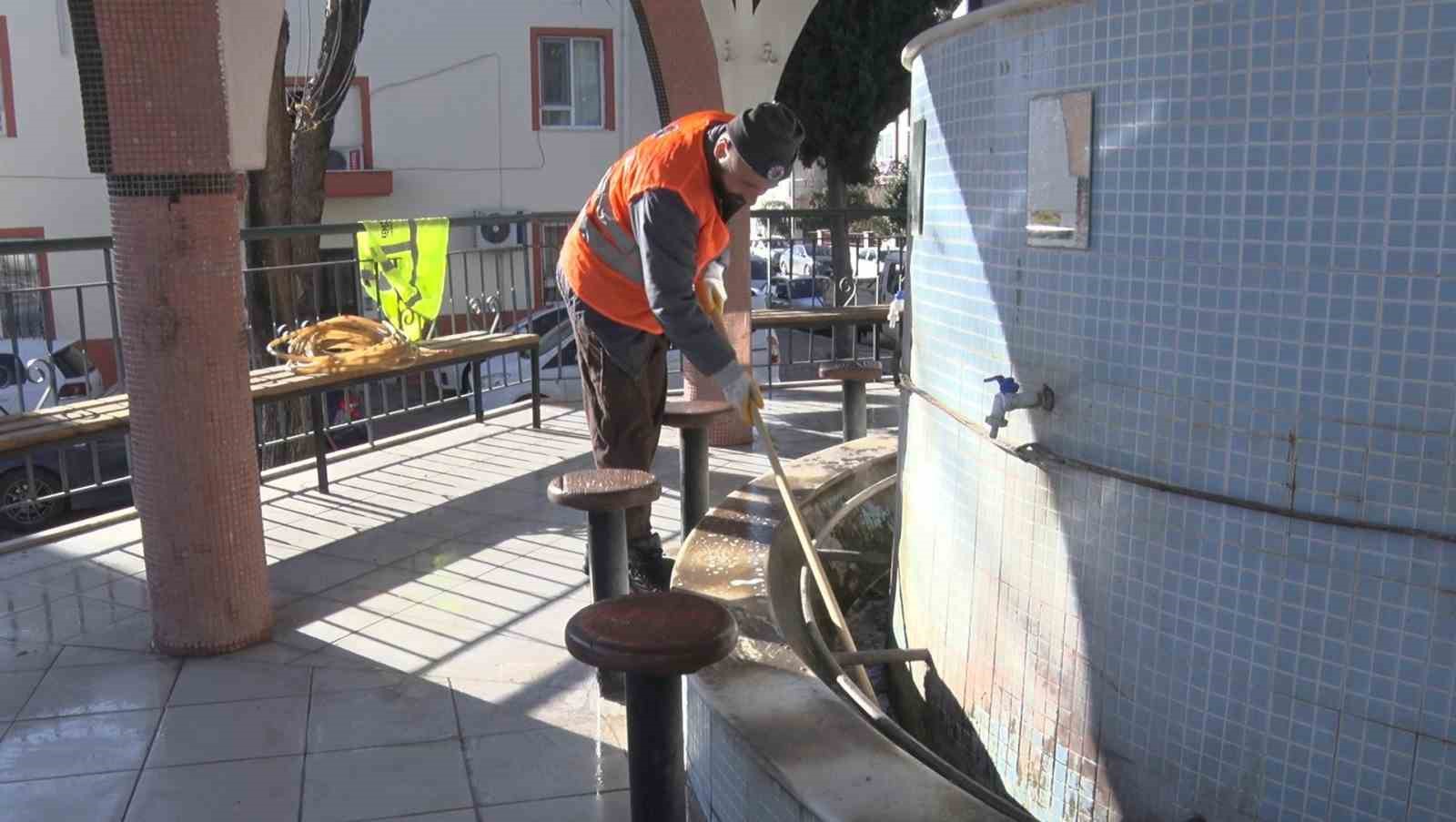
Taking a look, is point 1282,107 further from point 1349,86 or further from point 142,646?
point 142,646

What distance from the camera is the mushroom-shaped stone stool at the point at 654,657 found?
2.54 m

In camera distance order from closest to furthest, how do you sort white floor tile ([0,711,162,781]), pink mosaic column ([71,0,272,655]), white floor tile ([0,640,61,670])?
1. white floor tile ([0,711,162,781])
2. pink mosaic column ([71,0,272,655])
3. white floor tile ([0,640,61,670])

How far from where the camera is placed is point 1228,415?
2.52 m

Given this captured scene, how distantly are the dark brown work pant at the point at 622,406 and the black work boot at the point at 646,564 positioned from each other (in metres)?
0.03

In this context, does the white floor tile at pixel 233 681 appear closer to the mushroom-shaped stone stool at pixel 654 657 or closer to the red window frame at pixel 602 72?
the mushroom-shaped stone stool at pixel 654 657

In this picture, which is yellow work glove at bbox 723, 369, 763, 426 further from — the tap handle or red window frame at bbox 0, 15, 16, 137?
red window frame at bbox 0, 15, 16, 137

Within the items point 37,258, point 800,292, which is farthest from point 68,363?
point 800,292

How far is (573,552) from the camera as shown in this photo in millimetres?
5695

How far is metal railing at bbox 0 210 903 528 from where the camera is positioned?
698 cm

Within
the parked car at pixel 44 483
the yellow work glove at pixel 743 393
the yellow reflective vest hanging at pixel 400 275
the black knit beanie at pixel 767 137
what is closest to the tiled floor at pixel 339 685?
the yellow work glove at pixel 743 393

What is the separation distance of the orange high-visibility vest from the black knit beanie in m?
0.21

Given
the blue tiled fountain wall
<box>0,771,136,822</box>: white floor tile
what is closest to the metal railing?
<box>0,771,136,822</box>: white floor tile

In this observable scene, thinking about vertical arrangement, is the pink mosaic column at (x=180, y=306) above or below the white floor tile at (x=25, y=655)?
above

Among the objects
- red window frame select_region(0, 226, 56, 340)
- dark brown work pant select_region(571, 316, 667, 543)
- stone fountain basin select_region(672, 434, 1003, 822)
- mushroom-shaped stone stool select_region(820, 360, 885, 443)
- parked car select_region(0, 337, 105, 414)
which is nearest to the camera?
stone fountain basin select_region(672, 434, 1003, 822)
